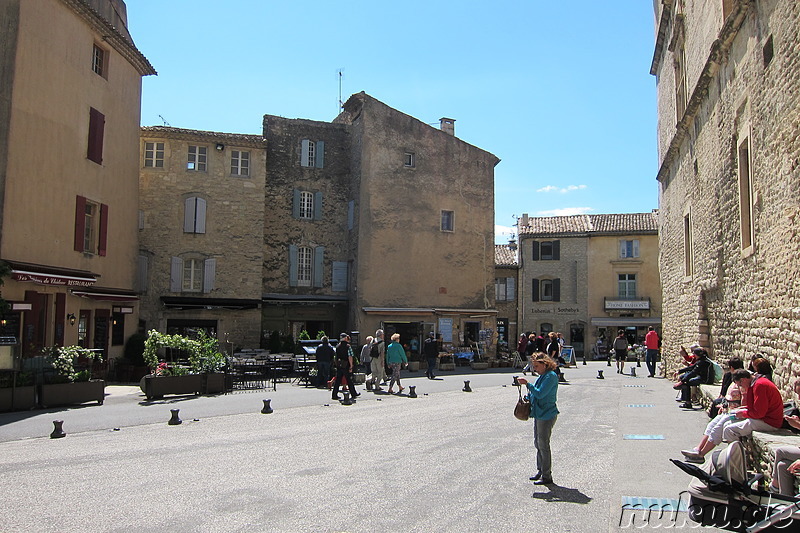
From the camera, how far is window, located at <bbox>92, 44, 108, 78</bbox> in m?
20.4

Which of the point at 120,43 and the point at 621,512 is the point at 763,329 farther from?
the point at 120,43

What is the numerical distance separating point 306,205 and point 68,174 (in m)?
12.6

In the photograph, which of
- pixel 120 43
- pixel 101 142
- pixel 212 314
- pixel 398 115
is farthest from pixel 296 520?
pixel 398 115

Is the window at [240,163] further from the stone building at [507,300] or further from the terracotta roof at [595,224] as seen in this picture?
the terracotta roof at [595,224]

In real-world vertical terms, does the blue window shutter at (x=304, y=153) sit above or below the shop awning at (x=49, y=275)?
above

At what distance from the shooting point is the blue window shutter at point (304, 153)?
3011cm

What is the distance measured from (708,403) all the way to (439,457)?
6.30 m

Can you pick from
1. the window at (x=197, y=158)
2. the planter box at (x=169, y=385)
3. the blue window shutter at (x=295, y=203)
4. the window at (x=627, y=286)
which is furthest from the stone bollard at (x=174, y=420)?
the window at (x=627, y=286)

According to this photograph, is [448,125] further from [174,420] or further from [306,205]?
[174,420]

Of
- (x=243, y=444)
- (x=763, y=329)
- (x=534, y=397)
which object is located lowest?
(x=243, y=444)

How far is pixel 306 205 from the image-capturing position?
2997 centimetres

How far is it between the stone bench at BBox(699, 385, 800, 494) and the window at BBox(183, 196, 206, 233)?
23314 mm

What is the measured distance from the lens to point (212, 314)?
2669cm

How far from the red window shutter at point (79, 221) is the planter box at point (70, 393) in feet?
20.3
